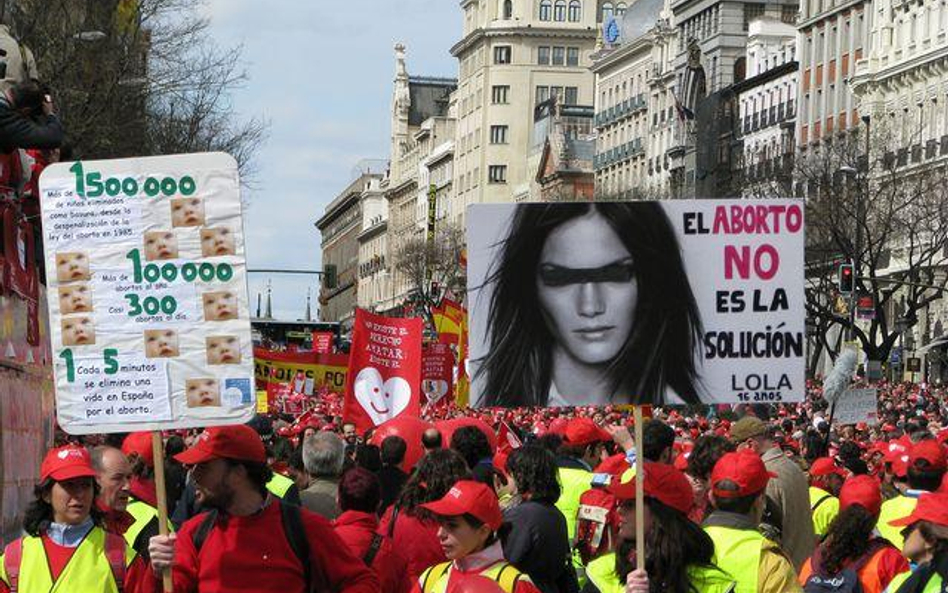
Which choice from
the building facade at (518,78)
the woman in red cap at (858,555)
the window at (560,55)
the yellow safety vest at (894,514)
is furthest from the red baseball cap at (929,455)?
the window at (560,55)

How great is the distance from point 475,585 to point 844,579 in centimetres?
243

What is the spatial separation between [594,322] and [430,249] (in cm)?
12496

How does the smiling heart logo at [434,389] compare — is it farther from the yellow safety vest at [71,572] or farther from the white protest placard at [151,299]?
the white protest placard at [151,299]

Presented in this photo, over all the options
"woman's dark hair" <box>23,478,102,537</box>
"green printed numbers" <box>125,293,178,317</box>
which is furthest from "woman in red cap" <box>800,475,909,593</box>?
"green printed numbers" <box>125,293,178,317</box>

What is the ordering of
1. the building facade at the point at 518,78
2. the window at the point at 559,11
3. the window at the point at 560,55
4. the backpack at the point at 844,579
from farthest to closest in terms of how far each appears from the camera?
1. the window at the point at 559,11
2. the window at the point at 560,55
3. the building facade at the point at 518,78
4. the backpack at the point at 844,579

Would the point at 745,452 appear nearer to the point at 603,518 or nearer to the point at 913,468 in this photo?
the point at 603,518

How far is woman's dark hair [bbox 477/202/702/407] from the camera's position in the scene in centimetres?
862

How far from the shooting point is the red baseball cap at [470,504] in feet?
24.5

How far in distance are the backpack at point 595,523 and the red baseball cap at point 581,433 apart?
6.53 feet

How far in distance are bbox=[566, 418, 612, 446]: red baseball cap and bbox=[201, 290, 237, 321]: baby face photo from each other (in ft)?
18.0

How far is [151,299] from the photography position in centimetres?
761

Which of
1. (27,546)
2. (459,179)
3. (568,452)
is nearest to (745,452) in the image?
(27,546)

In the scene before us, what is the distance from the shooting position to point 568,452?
12734mm

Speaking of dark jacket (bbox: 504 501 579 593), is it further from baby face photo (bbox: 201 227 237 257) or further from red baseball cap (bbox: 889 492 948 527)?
baby face photo (bbox: 201 227 237 257)
